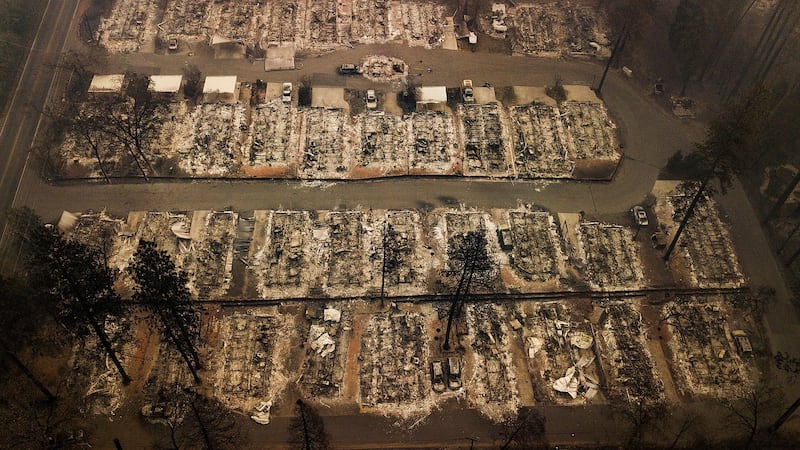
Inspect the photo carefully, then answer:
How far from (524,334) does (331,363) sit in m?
16.5

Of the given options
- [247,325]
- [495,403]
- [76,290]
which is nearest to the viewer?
[76,290]

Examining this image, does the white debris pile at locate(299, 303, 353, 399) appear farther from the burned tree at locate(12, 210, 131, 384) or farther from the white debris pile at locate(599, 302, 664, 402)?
the white debris pile at locate(599, 302, 664, 402)

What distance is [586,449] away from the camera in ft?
145

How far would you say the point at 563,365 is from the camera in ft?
158

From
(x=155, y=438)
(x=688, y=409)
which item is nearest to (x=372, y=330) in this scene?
(x=155, y=438)

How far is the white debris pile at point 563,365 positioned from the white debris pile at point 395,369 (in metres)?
8.94

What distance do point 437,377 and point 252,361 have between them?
1510 centimetres

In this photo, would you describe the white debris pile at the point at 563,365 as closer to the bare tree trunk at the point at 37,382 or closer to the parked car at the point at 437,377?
the parked car at the point at 437,377

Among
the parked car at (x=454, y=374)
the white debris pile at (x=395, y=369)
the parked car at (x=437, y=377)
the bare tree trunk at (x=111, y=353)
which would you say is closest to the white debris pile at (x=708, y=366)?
the parked car at (x=454, y=374)

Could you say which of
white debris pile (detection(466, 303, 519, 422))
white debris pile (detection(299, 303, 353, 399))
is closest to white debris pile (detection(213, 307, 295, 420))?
white debris pile (detection(299, 303, 353, 399))

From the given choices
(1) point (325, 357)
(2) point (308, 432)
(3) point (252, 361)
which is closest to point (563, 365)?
(1) point (325, 357)

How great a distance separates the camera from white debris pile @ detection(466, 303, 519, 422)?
4600cm

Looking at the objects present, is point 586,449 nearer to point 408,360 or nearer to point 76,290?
point 408,360

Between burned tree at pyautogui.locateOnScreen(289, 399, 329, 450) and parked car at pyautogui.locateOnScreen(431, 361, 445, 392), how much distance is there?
9301 mm
